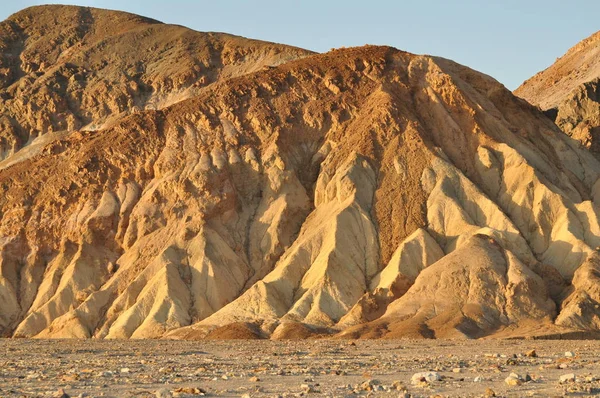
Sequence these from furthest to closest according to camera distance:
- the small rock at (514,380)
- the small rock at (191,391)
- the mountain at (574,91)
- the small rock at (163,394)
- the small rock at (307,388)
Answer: the mountain at (574,91) → the small rock at (514,380) → the small rock at (307,388) → the small rock at (191,391) → the small rock at (163,394)

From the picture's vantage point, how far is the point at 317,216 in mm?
82250

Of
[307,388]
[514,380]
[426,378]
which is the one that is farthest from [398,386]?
[514,380]

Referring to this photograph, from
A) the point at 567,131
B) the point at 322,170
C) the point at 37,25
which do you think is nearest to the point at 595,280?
the point at 322,170

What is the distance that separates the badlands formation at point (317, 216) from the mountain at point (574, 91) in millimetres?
2696

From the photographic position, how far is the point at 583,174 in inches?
3632

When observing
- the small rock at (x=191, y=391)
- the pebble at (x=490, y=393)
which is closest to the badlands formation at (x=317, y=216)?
the small rock at (x=191, y=391)

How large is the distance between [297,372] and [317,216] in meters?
49.5

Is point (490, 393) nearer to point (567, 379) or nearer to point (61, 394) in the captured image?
point (567, 379)

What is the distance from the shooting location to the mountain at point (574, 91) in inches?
4179

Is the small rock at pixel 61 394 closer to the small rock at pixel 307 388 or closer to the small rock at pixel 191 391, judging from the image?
the small rock at pixel 191 391

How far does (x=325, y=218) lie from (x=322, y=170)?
21.5 feet

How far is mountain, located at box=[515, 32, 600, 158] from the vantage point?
106m

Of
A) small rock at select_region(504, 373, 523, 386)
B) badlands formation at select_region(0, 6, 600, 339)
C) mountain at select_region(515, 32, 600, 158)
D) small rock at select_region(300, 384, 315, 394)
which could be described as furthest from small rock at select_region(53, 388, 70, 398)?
mountain at select_region(515, 32, 600, 158)

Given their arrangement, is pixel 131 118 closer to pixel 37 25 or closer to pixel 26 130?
pixel 26 130
